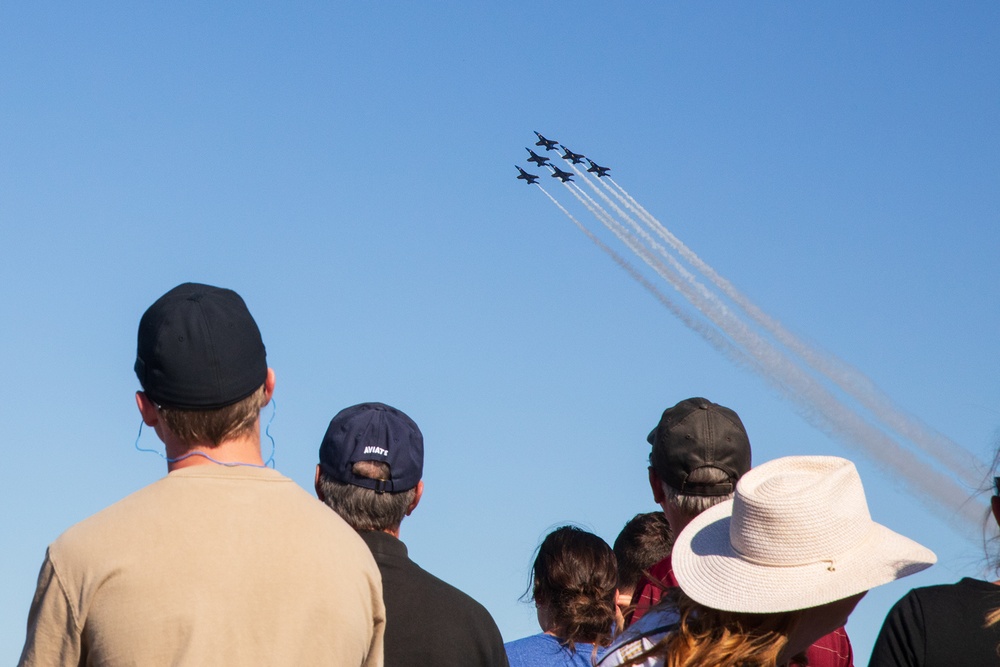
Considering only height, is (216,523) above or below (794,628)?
above

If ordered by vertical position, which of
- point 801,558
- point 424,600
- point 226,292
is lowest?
point 424,600

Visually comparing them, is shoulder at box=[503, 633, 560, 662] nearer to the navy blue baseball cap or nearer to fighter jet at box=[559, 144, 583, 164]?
the navy blue baseball cap

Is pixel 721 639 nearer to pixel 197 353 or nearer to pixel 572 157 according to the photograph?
pixel 197 353

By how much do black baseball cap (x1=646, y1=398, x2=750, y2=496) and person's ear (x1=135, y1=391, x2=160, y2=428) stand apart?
8.27ft

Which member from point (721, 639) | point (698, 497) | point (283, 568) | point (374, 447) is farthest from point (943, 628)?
point (374, 447)

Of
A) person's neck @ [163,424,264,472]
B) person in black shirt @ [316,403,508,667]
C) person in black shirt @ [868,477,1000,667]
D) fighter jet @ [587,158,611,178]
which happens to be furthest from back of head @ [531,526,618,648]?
fighter jet @ [587,158,611,178]

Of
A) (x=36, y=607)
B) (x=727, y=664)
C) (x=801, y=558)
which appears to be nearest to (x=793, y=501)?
(x=801, y=558)

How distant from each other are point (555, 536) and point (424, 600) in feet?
3.78

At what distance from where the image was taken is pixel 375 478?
16.8 ft

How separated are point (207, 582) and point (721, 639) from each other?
1.47 metres

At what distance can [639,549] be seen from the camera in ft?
22.3

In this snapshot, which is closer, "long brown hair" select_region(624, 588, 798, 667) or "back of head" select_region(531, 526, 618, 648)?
"long brown hair" select_region(624, 588, 798, 667)

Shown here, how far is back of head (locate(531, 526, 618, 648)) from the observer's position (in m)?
5.62

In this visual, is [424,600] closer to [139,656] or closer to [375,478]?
[375,478]
